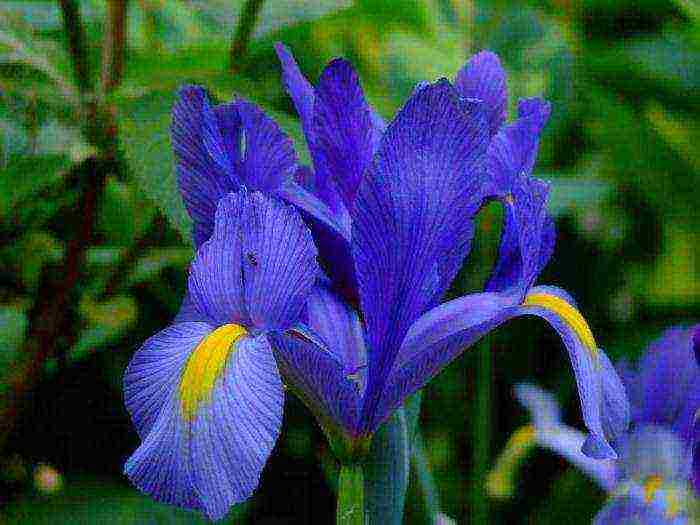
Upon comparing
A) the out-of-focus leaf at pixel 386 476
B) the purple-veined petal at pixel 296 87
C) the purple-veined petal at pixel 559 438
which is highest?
the purple-veined petal at pixel 296 87

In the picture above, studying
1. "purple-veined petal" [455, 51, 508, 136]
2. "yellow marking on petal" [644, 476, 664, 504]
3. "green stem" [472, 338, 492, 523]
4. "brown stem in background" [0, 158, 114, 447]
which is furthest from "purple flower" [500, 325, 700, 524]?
"brown stem in background" [0, 158, 114, 447]

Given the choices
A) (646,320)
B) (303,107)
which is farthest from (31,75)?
(646,320)

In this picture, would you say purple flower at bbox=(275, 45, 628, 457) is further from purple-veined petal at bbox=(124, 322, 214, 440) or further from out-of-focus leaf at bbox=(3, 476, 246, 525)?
out-of-focus leaf at bbox=(3, 476, 246, 525)

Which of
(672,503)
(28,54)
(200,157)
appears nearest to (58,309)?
(28,54)

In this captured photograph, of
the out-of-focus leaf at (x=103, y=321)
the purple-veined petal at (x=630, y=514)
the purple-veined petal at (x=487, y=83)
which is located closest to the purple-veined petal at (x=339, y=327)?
the purple-veined petal at (x=487, y=83)

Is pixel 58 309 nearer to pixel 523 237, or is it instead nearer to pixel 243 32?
pixel 243 32

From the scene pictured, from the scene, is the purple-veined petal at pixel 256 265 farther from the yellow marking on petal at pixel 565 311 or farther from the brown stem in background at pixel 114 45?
the brown stem in background at pixel 114 45
